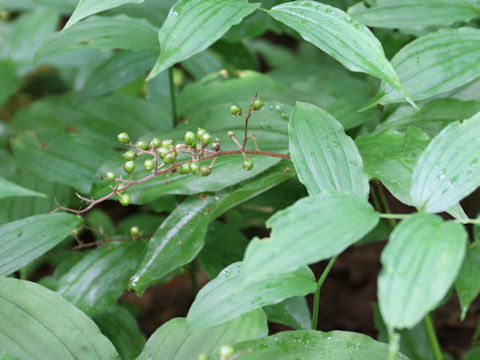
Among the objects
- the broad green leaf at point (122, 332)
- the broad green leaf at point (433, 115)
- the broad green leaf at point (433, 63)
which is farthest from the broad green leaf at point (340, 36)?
the broad green leaf at point (122, 332)

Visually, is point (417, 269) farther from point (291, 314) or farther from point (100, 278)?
point (100, 278)

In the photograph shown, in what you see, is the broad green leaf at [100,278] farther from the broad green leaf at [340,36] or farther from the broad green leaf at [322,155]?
the broad green leaf at [340,36]

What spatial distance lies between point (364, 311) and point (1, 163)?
1.80 m

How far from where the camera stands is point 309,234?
884 millimetres

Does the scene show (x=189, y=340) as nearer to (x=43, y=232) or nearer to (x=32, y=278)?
(x=43, y=232)

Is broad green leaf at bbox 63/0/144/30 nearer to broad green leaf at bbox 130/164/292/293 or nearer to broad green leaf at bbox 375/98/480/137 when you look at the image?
broad green leaf at bbox 130/164/292/293

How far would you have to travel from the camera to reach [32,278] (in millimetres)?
2521

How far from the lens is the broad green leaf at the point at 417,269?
775 millimetres

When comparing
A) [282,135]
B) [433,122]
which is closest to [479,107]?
[433,122]

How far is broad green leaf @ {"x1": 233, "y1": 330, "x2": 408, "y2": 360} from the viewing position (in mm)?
1174

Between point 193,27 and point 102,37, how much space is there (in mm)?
571

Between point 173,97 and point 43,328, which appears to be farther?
point 173,97

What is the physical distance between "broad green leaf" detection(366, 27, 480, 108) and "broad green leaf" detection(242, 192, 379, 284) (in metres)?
0.53

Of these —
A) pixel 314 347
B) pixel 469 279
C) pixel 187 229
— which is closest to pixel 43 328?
pixel 187 229
